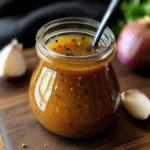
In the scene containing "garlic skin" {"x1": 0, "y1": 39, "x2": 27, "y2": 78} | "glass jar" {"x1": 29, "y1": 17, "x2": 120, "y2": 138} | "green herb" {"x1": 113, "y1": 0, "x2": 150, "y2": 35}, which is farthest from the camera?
"green herb" {"x1": 113, "y1": 0, "x2": 150, "y2": 35}

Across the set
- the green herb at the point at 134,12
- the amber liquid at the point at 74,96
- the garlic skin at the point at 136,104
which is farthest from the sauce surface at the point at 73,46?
the green herb at the point at 134,12

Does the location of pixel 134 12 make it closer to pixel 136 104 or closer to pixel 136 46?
pixel 136 46

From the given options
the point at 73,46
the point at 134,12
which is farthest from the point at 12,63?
the point at 134,12

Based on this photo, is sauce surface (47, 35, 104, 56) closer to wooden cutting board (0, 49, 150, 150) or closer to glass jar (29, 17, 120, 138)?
glass jar (29, 17, 120, 138)

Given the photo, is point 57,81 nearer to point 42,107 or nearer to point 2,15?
point 42,107

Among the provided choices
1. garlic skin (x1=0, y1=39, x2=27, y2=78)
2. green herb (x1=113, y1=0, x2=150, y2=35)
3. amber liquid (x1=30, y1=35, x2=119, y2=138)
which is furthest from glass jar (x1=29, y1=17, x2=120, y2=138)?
green herb (x1=113, y1=0, x2=150, y2=35)
